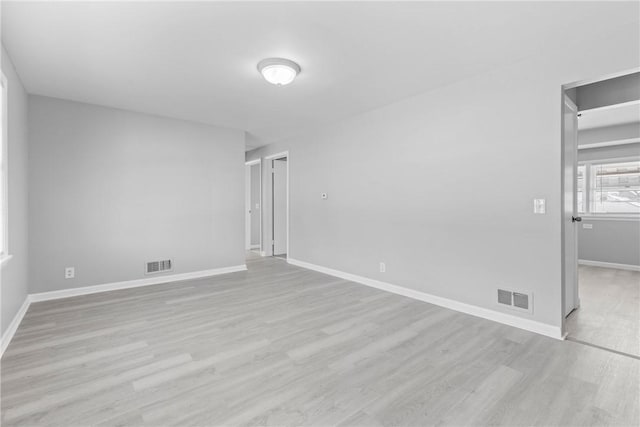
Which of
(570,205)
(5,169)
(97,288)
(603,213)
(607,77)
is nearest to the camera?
(607,77)

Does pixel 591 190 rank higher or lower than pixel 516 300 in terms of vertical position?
higher

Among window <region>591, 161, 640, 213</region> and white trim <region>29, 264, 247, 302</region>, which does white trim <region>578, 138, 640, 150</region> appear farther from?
white trim <region>29, 264, 247, 302</region>

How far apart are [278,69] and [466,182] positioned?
226 centimetres

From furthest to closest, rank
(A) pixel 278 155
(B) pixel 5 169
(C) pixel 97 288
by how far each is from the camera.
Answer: (A) pixel 278 155, (C) pixel 97 288, (B) pixel 5 169

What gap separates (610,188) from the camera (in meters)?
5.69

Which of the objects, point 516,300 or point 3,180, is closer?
point 3,180

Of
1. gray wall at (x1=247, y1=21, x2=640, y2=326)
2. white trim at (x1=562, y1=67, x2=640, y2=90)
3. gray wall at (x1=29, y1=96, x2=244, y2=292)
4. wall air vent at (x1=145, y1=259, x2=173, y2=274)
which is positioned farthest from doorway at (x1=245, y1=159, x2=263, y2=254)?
white trim at (x1=562, y1=67, x2=640, y2=90)

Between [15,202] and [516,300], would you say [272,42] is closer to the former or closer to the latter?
[15,202]

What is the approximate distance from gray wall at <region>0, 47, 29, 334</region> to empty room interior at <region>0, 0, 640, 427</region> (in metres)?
0.05

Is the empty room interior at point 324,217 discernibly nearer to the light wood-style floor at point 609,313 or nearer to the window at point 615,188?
the light wood-style floor at point 609,313

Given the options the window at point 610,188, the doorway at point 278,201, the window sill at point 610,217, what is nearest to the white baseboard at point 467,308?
the doorway at point 278,201

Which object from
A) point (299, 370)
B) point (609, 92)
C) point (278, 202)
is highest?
point (609, 92)

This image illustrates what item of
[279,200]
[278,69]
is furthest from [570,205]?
[279,200]

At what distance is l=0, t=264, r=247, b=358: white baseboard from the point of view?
2700mm
